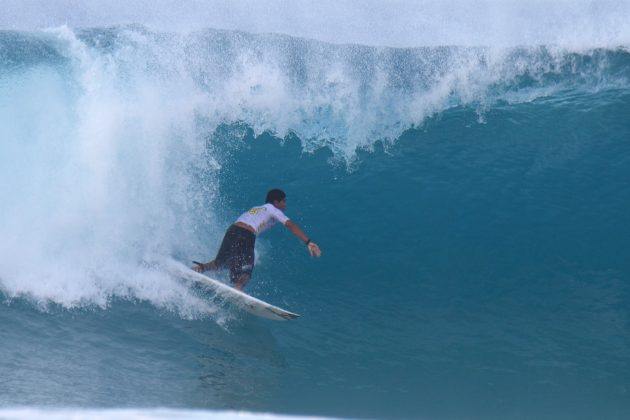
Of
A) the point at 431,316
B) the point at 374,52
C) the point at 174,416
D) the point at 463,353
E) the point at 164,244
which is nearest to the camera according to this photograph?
the point at 174,416

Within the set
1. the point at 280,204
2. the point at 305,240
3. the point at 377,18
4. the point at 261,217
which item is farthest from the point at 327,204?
the point at 377,18

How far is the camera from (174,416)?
3076 millimetres

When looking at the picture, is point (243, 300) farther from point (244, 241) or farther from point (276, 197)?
point (276, 197)

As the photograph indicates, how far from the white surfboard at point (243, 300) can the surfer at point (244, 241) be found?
193mm

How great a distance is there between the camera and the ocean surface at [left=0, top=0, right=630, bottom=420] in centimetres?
664

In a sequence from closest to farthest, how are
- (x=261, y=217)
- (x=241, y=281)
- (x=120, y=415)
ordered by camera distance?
(x=120, y=415), (x=241, y=281), (x=261, y=217)

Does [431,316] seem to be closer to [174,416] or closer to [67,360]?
[67,360]

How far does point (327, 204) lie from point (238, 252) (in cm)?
211

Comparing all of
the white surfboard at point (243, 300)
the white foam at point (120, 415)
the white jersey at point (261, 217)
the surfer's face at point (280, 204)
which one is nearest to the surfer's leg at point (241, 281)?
the white surfboard at point (243, 300)

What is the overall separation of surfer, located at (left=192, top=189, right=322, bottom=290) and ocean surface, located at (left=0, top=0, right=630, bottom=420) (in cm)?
35

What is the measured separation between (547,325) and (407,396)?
1.87m

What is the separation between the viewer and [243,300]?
715cm

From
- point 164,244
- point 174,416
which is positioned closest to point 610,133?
point 164,244

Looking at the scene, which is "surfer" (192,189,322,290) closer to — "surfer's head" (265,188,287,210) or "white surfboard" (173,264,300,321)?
"surfer's head" (265,188,287,210)
